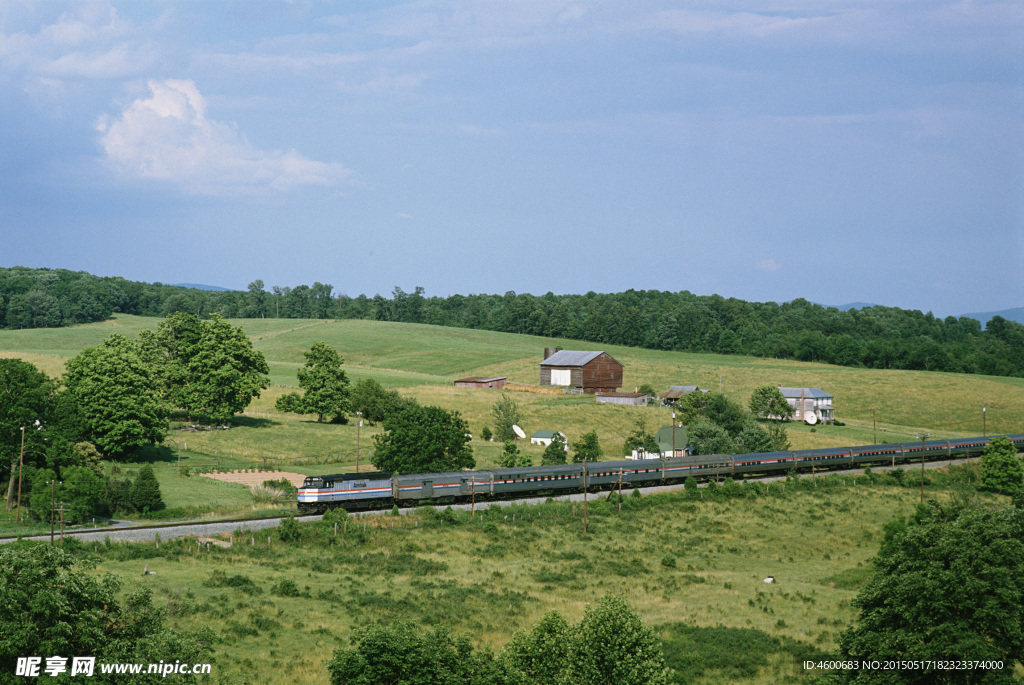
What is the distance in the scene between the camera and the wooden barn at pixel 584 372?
142375mm

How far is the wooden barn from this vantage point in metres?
142

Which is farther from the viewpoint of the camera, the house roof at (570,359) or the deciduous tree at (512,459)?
the house roof at (570,359)

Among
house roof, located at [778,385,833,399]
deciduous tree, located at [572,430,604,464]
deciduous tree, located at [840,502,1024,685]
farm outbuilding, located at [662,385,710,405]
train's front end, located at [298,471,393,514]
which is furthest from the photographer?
farm outbuilding, located at [662,385,710,405]

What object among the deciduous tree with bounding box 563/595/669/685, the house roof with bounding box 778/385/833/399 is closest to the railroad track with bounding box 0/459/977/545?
the deciduous tree with bounding box 563/595/669/685

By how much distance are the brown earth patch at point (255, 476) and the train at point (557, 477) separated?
1180 cm

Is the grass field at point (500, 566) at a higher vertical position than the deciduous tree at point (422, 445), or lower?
lower

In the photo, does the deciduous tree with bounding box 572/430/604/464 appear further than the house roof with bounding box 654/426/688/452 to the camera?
No

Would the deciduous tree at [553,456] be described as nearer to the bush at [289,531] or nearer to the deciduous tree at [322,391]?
the bush at [289,531]

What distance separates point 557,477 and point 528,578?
20655 millimetres

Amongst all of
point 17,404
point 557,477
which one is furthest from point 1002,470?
point 17,404

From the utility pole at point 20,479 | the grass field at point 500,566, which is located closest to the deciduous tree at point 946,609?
the grass field at point 500,566

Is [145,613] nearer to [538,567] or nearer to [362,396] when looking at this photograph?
[538,567]

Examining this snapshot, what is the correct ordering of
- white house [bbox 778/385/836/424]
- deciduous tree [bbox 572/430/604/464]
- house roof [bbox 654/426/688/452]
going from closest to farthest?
deciduous tree [bbox 572/430/604/464], house roof [bbox 654/426/688/452], white house [bbox 778/385/836/424]

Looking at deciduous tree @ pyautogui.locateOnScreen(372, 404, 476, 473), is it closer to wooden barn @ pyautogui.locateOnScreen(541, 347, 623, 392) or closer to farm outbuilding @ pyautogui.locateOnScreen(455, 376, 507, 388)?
farm outbuilding @ pyautogui.locateOnScreen(455, 376, 507, 388)
